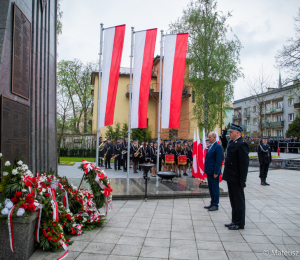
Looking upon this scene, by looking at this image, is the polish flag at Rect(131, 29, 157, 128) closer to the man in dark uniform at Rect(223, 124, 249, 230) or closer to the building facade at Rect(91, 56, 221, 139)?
the man in dark uniform at Rect(223, 124, 249, 230)

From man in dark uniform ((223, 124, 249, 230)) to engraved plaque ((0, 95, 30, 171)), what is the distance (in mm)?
3959

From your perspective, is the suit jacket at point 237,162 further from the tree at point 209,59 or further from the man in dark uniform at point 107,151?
the tree at point 209,59

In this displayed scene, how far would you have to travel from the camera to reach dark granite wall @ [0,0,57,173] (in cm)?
429

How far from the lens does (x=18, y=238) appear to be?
3279mm

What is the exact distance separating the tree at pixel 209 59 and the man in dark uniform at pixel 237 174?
57.5 ft

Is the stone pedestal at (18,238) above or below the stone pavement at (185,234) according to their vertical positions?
above

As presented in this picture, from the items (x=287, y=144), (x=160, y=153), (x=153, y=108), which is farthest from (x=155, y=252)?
(x=287, y=144)

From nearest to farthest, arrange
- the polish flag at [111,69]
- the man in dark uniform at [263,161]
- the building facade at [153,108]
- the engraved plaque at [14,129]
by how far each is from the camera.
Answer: the engraved plaque at [14,129]
the polish flag at [111,69]
the man in dark uniform at [263,161]
the building facade at [153,108]

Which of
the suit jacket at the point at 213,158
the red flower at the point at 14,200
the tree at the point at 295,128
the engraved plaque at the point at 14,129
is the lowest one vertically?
the red flower at the point at 14,200

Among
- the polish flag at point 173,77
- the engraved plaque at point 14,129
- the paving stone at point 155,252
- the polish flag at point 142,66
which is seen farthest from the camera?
the polish flag at point 173,77

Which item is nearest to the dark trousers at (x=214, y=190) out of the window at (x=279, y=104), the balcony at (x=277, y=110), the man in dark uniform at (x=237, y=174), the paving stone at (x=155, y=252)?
the man in dark uniform at (x=237, y=174)

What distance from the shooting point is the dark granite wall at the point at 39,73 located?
4.29 meters

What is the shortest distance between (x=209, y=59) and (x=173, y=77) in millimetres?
13685

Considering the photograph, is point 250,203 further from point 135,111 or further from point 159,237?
point 135,111
